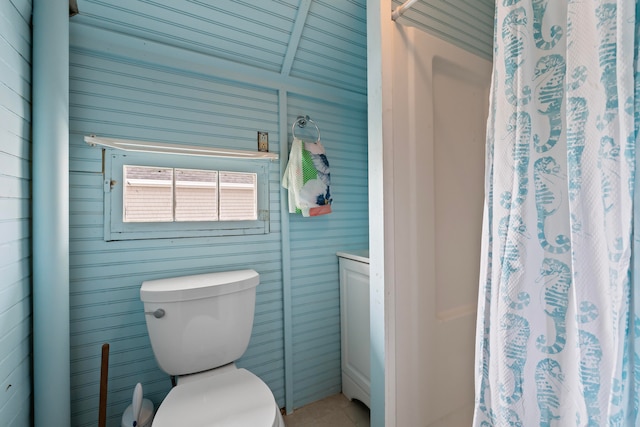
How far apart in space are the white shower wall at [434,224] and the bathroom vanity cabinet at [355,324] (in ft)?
1.41

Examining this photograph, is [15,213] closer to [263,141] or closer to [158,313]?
[158,313]

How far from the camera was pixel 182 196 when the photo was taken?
4.25 feet

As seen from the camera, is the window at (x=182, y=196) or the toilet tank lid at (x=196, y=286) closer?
the toilet tank lid at (x=196, y=286)

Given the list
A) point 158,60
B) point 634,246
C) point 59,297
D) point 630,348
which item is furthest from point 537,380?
point 158,60

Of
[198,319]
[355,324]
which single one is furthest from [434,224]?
[198,319]

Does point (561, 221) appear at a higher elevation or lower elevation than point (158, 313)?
higher

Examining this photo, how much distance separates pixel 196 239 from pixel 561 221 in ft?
4.56

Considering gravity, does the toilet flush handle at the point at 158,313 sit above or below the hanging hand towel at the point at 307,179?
below

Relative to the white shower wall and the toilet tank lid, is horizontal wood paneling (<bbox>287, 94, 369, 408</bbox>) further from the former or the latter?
the white shower wall

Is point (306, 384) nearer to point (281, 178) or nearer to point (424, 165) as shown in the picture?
point (281, 178)

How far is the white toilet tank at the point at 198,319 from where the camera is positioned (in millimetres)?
1080

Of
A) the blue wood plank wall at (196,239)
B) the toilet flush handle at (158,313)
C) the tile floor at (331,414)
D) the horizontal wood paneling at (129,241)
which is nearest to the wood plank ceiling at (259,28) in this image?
the blue wood plank wall at (196,239)

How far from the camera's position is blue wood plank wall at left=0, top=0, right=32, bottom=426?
0.77 m

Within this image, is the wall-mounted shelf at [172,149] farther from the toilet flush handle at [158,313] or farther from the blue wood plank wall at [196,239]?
the toilet flush handle at [158,313]
